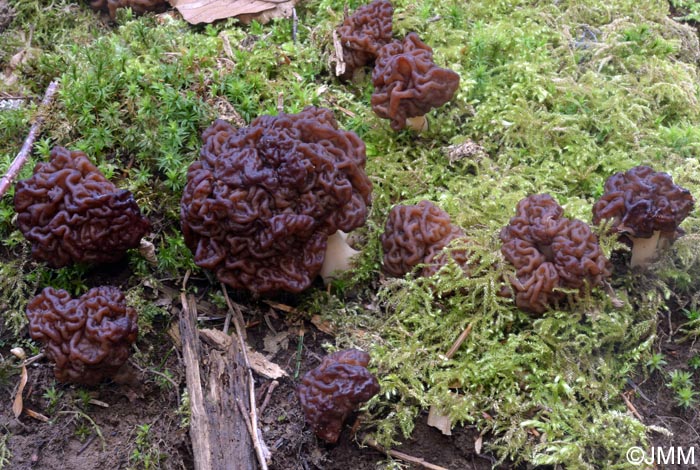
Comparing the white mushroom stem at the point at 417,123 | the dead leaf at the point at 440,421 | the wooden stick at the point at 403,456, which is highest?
the white mushroom stem at the point at 417,123

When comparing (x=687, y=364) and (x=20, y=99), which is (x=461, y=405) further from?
(x=20, y=99)

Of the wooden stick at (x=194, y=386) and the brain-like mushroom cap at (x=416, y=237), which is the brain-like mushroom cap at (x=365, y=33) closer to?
the brain-like mushroom cap at (x=416, y=237)

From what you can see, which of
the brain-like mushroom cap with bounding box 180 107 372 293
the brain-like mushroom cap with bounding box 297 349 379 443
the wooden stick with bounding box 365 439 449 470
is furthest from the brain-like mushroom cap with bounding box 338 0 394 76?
the wooden stick with bounding box 365 439 449 470

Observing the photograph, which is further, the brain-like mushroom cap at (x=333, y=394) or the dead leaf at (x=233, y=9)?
the dead leaf at (x=233, y=9)

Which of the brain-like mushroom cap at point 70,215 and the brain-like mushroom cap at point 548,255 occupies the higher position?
the brain-like mushroom cap at point 70,215

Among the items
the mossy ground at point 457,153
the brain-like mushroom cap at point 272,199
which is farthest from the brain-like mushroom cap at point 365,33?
the brain-like mushroom cap at point 272,199

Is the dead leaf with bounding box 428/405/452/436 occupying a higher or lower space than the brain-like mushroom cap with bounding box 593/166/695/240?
lower

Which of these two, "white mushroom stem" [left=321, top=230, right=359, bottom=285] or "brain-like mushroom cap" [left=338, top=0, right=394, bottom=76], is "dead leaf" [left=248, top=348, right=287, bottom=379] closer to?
"white mushroom stem" [left=321, top=230, right=359, bottom=285]
